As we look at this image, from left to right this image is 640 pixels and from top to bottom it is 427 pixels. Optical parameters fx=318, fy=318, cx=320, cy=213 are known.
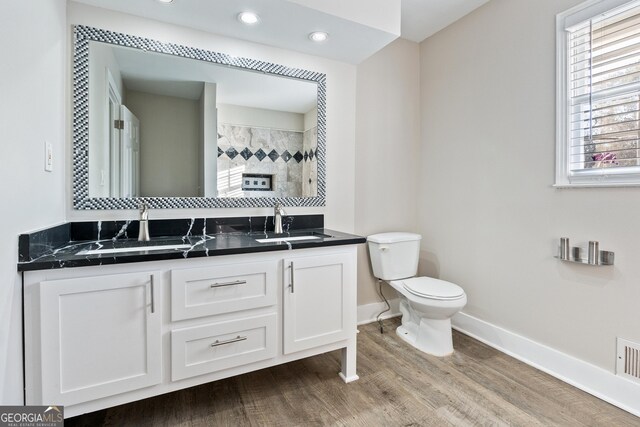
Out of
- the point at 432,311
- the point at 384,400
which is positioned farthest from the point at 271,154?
the point at 384,400

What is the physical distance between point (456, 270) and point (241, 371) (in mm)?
1857

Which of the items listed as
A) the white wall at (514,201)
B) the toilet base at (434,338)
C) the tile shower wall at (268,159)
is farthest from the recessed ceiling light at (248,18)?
the toilet base at (434,338)

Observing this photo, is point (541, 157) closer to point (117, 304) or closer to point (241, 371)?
point (241, 371)

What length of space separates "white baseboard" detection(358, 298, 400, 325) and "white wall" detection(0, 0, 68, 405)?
2104 millimetres

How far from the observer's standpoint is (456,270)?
2.61 meters

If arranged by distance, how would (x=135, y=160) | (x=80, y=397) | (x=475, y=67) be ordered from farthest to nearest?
(x=475, y=67) < (x=135, y=160) < (x=80, y=397)

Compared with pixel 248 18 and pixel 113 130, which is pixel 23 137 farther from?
pixel 248 18

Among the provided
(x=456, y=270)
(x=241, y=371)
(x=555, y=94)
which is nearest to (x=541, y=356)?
(x=456, y=270)

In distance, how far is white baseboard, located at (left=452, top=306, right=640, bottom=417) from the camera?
5.34ft

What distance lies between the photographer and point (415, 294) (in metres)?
2.21

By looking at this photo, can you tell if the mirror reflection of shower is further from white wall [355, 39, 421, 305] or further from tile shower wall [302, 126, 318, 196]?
white wall [355, 39, 421, 305]

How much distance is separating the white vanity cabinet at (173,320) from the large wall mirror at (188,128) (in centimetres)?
66

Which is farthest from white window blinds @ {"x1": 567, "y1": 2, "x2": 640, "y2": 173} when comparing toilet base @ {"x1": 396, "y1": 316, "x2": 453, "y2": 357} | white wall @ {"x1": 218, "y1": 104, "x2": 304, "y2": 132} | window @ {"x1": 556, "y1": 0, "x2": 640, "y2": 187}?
white wall @ {"x1": 218, "y1": 104, "x2": 304, "y2": 132}

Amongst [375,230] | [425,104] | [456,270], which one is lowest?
[456,270]
